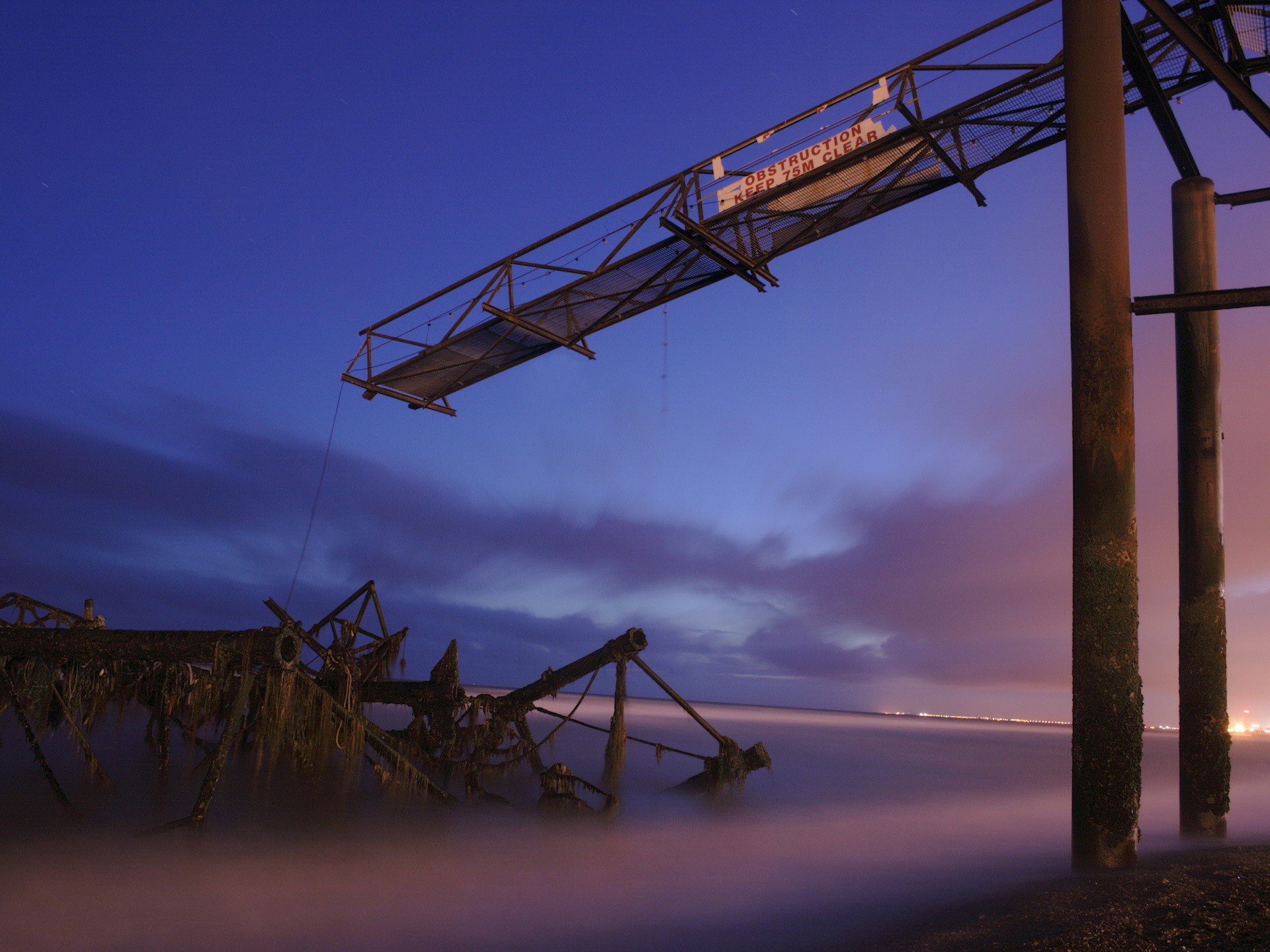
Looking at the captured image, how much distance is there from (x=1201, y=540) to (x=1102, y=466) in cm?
375

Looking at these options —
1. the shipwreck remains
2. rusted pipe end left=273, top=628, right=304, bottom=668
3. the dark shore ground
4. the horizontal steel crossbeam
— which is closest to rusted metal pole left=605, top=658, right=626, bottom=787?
the shipwreck remains

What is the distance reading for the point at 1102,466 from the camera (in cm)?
817

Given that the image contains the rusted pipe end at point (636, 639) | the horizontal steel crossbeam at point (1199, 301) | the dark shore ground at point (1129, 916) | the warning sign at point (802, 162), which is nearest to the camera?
the dark shore ground at point (1129, 916)

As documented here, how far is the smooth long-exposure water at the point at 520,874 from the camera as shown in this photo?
10586 mm

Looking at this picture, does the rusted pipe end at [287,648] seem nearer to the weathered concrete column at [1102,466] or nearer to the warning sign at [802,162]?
the warning sign at [802,162]

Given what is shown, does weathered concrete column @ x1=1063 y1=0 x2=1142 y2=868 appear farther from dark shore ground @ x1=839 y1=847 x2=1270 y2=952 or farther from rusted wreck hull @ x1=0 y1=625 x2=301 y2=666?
rusted wreck hull @ x1=0 y1=625 x2=301 y2=666

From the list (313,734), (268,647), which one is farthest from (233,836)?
(268,647)

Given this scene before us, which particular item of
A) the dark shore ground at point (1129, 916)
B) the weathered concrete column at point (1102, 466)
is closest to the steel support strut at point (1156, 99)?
the weathered concrete column at point (1102, 466)

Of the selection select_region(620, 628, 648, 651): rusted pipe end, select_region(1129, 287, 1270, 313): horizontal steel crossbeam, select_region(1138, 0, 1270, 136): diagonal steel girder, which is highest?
select_region(1138, 0, 1270, 136): diagonal steel girder

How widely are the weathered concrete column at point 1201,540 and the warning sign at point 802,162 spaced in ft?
14.8

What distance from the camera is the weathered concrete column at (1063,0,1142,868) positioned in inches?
312

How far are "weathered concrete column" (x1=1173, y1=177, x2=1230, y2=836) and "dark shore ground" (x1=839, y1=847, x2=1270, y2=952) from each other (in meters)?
2.04

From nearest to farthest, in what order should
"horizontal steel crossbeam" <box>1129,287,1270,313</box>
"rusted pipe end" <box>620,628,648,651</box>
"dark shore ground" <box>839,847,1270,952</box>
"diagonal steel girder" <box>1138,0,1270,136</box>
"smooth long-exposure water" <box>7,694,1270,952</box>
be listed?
"dark shore ground" <box>839,847,1270,952</box>, "horizontal steel crossbeam" <box>1129,287,1270,313</box>, "diagonal steel girder" <box>1138,0,1270,136</box>, "smooth long-exposure water" <box>7,694,1270,952</box>, "rusted pipe end" <box>620,628,648,651</box>

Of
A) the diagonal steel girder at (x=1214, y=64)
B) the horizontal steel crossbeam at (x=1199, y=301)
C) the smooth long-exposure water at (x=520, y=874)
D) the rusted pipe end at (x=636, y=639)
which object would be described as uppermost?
the diagonal steel girder at (x=1214, y=64)
